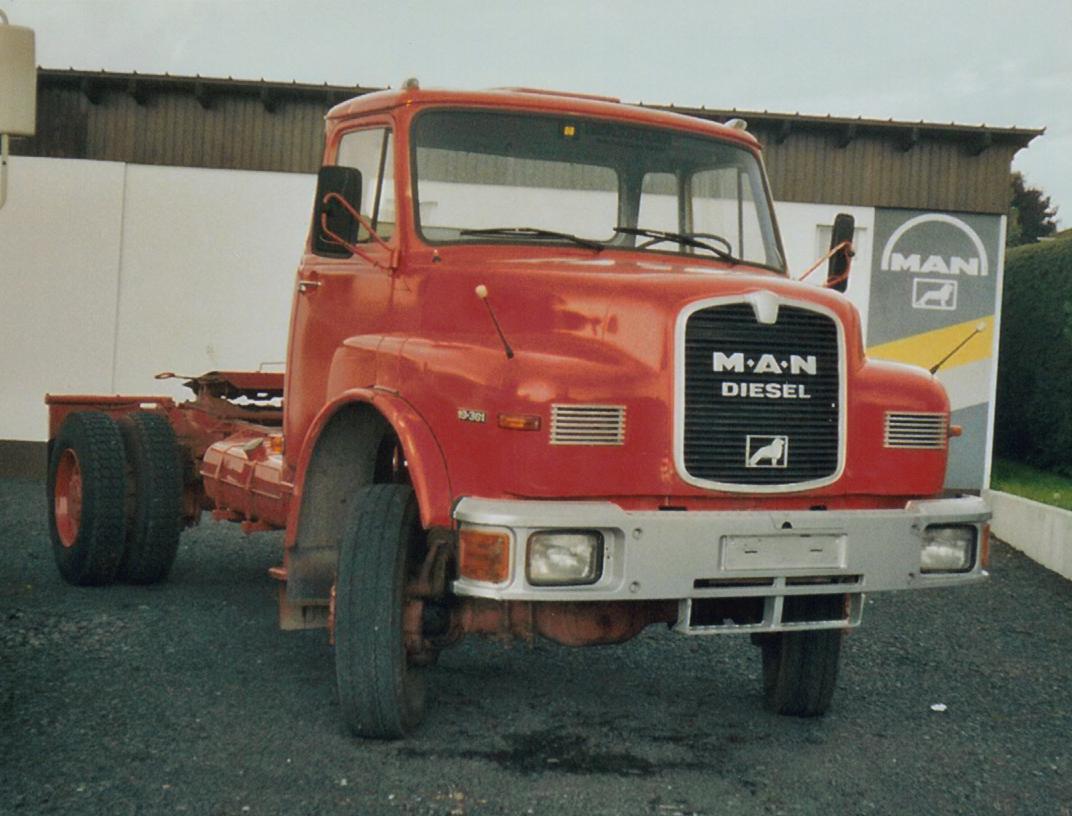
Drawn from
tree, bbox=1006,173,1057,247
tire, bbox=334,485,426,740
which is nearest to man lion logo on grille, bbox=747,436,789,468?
tire, bbox=334,485,426,740

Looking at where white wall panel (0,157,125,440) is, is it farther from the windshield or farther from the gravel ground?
the windshield

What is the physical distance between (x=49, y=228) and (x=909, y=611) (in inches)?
443

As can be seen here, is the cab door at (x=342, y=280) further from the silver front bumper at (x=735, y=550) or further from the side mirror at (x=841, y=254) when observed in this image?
the side mirror at (x=841, y=254)

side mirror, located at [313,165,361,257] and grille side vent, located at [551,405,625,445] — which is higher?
side mirror, located at [313,165,361,257]

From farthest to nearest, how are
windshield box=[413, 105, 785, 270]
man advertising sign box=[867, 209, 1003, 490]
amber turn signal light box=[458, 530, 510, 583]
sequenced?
man advertising sign box=[867, 209, 1003, 490] → windshield box=[413, 105, 785, 270] → amber turn signal light box=[458, 530, 510, 583]

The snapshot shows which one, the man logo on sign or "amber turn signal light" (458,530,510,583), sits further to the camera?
the man logo on sign

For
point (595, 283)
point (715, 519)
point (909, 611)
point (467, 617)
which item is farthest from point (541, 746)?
point (909, 611)

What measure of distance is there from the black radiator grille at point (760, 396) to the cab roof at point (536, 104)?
1397mm

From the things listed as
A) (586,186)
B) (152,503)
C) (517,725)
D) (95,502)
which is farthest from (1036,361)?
(517,725)

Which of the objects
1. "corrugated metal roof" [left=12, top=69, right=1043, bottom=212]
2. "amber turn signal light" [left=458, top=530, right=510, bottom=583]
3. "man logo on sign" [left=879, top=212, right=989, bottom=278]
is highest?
"corrugated metal roof" [left=12, top=69, right=1043, bottom=212]

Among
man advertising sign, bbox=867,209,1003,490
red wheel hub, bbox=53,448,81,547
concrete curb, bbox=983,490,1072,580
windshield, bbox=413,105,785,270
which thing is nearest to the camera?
windshield, bbox=413,105,785,270

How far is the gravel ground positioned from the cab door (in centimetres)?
124

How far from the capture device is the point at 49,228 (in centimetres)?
1684

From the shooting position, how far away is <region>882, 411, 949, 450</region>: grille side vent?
222 inches
